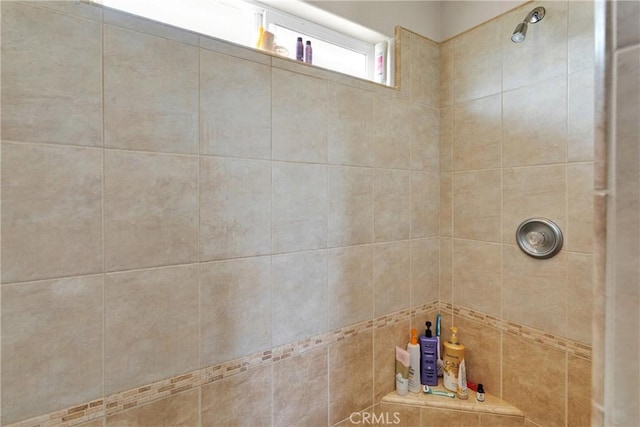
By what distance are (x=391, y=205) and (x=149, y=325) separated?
3.28 ft

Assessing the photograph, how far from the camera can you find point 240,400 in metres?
1.01

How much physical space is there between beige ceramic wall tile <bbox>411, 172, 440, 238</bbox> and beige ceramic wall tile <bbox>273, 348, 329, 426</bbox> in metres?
0.71

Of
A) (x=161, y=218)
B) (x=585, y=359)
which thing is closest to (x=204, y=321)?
(x=161, y=218)

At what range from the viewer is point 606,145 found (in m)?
0.22

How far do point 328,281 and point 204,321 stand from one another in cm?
46

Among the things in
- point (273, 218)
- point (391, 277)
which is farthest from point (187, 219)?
point (391, 277)

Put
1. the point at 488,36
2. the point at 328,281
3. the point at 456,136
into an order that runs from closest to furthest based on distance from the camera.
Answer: the point at 328,281
the point at 488,36
the point at 456,136

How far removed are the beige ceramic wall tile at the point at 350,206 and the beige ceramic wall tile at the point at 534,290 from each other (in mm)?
596

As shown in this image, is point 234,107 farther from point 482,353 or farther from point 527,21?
point 482,353

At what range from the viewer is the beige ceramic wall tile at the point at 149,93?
0.81 m

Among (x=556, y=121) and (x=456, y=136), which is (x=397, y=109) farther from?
(x=556, y=121)

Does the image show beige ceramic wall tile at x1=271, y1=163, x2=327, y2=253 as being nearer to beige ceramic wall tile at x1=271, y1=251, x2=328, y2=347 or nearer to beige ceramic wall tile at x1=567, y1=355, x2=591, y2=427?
beige ceramic wall tile at x1=271, y1=251, x2=328, y2=347

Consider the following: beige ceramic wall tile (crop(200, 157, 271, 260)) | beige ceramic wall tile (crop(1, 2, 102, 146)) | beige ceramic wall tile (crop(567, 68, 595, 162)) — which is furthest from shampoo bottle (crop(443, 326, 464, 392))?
beige ceramic wall tile (crop(1, 2, 102, 146))

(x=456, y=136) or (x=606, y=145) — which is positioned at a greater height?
(x=456, y=136)
